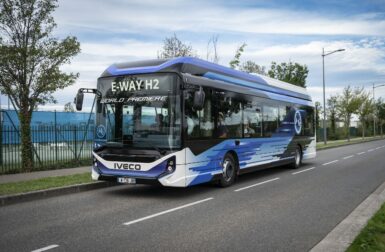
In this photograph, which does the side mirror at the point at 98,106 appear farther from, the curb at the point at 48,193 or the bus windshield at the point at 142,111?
the curb at the point at 48,193

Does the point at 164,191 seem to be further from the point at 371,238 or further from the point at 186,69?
the point at 371,238

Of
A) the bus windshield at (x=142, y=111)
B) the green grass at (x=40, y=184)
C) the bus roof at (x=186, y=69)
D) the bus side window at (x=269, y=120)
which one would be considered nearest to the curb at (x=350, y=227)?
the bus windshield at (x=142, y=111)

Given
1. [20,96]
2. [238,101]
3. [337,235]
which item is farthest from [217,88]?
[20,96]

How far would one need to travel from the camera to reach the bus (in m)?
9.31

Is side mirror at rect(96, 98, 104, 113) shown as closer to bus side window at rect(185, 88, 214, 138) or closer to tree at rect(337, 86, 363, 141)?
bus side window at rect(185, 88, 214, 138)

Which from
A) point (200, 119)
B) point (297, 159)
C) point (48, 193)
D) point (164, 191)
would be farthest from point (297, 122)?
point (48, 193)

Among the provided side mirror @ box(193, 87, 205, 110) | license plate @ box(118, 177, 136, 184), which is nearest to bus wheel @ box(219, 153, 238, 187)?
side mirror @ box(193, 87, 205, 110)

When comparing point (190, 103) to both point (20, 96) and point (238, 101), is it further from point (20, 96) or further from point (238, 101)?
point (20, 96)

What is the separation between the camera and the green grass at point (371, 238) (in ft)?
17.0

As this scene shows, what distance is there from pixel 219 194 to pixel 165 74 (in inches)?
124

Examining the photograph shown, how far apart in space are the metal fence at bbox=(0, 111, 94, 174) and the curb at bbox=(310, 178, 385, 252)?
10815 mm

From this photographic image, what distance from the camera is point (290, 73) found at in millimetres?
42062

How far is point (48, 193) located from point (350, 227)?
6.71 meters

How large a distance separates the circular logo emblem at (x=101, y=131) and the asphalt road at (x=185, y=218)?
4.71ft
